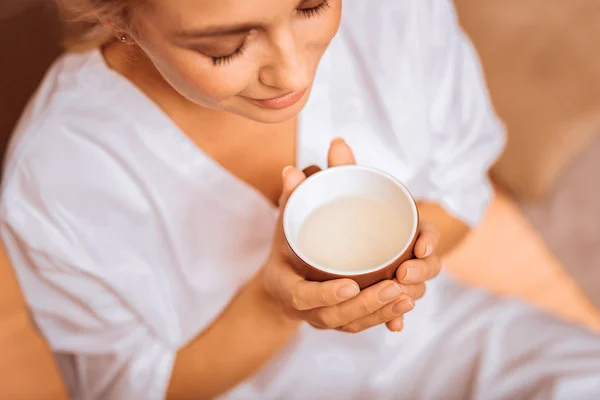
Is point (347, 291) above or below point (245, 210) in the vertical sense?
above

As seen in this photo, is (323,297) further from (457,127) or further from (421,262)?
(457,127)

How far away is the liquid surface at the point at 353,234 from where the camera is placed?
72cm

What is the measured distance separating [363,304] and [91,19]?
475mm

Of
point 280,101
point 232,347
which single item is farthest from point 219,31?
point 232,347

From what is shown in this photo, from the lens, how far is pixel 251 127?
3.35ft

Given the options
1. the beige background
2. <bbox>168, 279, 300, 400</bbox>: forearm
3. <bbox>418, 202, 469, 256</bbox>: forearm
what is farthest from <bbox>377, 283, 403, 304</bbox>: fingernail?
the beige background

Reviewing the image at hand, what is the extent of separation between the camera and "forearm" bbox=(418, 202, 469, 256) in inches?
44.3

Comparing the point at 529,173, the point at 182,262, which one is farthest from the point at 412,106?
the point at 529,173

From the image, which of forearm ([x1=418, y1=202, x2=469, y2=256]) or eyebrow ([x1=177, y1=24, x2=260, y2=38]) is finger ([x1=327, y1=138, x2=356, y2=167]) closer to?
eyebrow ([x1=177, y1=24, x2=260, y2=38])

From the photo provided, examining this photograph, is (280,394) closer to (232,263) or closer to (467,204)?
(232,263)

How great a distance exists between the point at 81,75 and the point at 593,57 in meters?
1.20

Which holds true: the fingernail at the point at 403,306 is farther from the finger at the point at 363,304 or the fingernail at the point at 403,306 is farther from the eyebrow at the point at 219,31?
the eyebrow at the point at 219,31

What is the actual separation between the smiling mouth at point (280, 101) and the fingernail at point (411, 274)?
0.77 feet

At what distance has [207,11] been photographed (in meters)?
0.63
